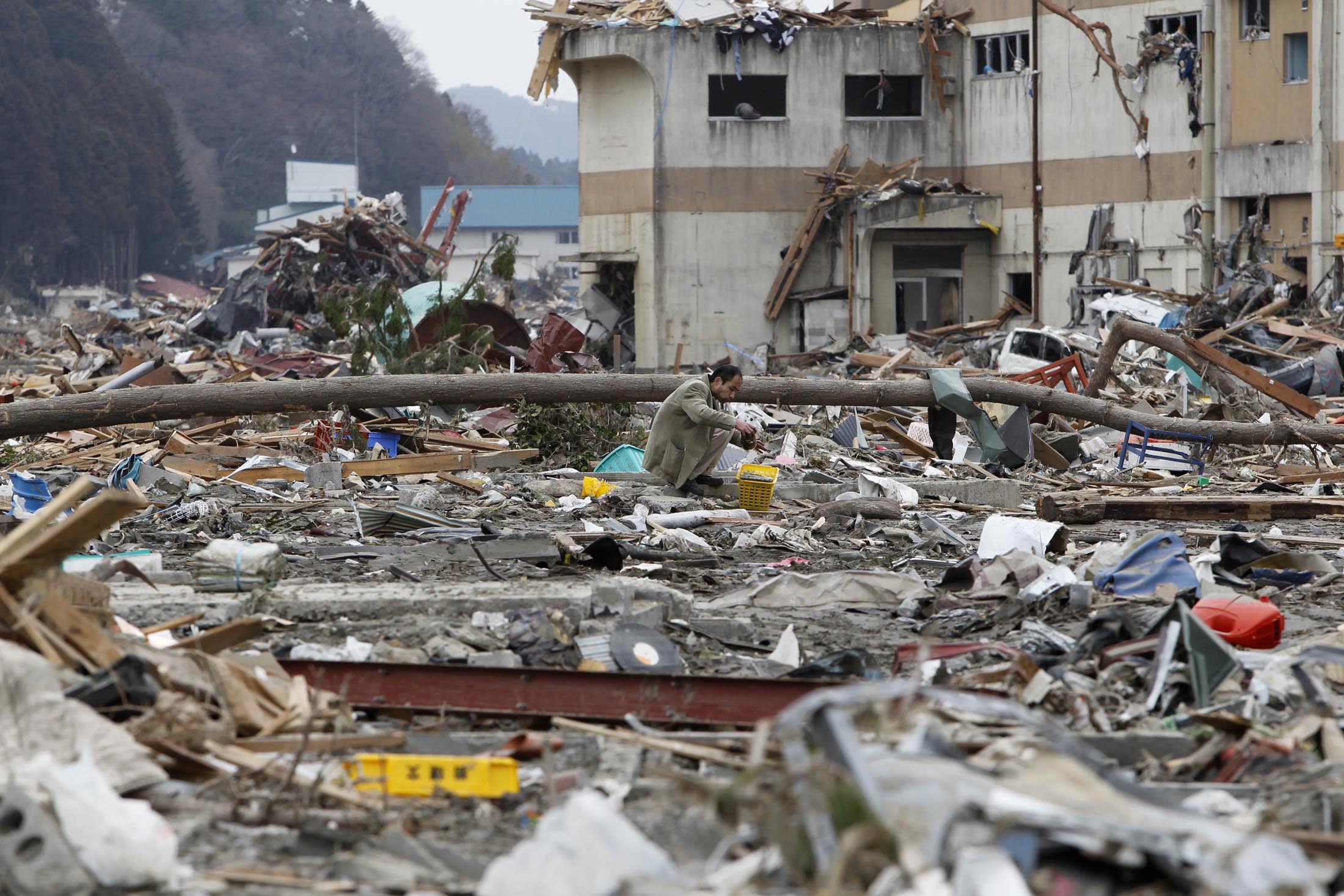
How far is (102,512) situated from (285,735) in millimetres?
901

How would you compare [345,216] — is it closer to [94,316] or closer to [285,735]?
[94,316]

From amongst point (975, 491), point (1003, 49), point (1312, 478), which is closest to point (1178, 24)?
point (1003, 49)

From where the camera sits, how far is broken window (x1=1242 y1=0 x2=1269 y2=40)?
81.4ft

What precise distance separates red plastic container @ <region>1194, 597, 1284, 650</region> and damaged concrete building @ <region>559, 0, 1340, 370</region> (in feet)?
71.0

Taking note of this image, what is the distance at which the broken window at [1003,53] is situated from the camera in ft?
95.1

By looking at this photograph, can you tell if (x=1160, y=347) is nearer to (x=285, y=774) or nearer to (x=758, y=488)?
(x=758, y=488)

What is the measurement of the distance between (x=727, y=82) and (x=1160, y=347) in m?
16.4

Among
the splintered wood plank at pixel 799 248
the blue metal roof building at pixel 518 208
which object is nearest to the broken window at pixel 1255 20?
the splintered wood plank at pixel 799 248

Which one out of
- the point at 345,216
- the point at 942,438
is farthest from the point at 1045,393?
the point at 345,216

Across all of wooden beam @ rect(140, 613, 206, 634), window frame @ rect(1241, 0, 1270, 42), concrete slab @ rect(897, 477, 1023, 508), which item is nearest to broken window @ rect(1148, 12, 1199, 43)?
window frame @ rect(1241, 0, 1270, 42)

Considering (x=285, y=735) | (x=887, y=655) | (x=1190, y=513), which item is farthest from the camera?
(x=1190, y=513)

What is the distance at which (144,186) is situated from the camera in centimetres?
7288

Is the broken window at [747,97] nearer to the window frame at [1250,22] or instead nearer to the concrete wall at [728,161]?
the concrete wall at [728,161]

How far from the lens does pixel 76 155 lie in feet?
224
